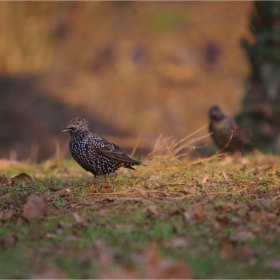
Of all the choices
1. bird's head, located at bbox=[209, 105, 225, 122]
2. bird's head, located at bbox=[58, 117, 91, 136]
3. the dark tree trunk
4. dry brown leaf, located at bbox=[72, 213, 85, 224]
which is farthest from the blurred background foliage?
dry brown leaf, located at bbox=[72, 213, 85, 224]

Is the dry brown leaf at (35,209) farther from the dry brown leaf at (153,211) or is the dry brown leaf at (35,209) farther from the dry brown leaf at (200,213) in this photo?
the dry brown leaf at (200,213)

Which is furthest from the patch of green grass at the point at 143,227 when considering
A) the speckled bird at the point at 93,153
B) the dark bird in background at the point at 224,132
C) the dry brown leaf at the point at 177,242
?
the dark bird in background at the point at 224,132

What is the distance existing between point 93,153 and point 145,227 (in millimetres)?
2023

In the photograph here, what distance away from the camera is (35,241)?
4.52 meters

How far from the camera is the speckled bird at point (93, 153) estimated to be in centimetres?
650

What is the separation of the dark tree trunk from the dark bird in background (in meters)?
1.89

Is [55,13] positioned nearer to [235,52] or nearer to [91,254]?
[235,52]

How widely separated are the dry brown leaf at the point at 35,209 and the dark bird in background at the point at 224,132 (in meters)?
4.41

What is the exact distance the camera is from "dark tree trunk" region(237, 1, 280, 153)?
11008mm

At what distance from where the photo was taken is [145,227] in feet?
15.4

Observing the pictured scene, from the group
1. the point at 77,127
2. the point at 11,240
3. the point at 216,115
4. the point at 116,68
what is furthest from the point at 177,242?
the point at 116,68

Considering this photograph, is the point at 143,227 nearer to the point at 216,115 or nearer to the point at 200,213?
the point at 200,213

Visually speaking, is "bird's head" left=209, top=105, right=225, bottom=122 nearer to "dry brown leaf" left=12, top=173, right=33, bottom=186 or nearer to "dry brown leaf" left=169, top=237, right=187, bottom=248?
"dry brown leaf" left=12, top=173, right=33, bottom=186

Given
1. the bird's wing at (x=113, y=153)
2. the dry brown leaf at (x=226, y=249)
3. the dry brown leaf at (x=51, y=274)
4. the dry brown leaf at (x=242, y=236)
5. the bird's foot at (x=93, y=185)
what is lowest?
the dry brown leaf at (x=226, y=249)
